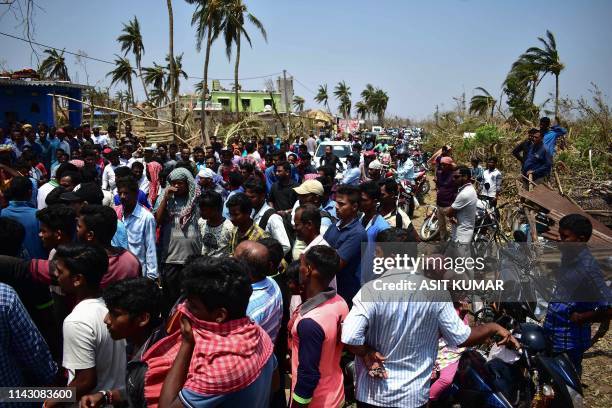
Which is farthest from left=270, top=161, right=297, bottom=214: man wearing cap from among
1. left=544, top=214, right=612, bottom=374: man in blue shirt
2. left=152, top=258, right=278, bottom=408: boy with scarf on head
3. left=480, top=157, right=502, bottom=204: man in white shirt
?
left=480, top=157, right=502, bottom=204: man in white shirt

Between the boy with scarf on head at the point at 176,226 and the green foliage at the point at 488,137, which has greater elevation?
the green foliage at the point at 488,137

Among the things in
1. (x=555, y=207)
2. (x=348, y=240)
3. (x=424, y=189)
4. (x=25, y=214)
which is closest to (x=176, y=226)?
(x=25, y=214)

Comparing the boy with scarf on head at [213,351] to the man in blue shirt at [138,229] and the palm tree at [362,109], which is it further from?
the palm tree at [362,109]

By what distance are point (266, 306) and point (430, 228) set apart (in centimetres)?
672

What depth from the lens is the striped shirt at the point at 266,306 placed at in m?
2.44

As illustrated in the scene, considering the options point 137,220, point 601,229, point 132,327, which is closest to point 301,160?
point 137,220

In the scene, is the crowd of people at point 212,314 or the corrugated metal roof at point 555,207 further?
the corrugated metal roof at point 555,207

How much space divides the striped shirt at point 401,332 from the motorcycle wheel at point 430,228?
639cm

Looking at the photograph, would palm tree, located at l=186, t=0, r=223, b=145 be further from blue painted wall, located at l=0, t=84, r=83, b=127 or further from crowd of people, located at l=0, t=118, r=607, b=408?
crowd of people, located at l=0, t=118, r=607, b=408

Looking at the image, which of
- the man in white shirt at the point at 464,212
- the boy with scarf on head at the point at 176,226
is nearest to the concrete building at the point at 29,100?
the boy with scarf on head at the point at 176,226

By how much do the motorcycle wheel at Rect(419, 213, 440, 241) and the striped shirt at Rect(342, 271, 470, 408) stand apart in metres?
6.39

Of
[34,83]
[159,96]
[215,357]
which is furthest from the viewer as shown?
[159,96]

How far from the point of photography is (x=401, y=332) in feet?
7.41

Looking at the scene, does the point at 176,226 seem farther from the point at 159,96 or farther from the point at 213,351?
the point at 159,96
